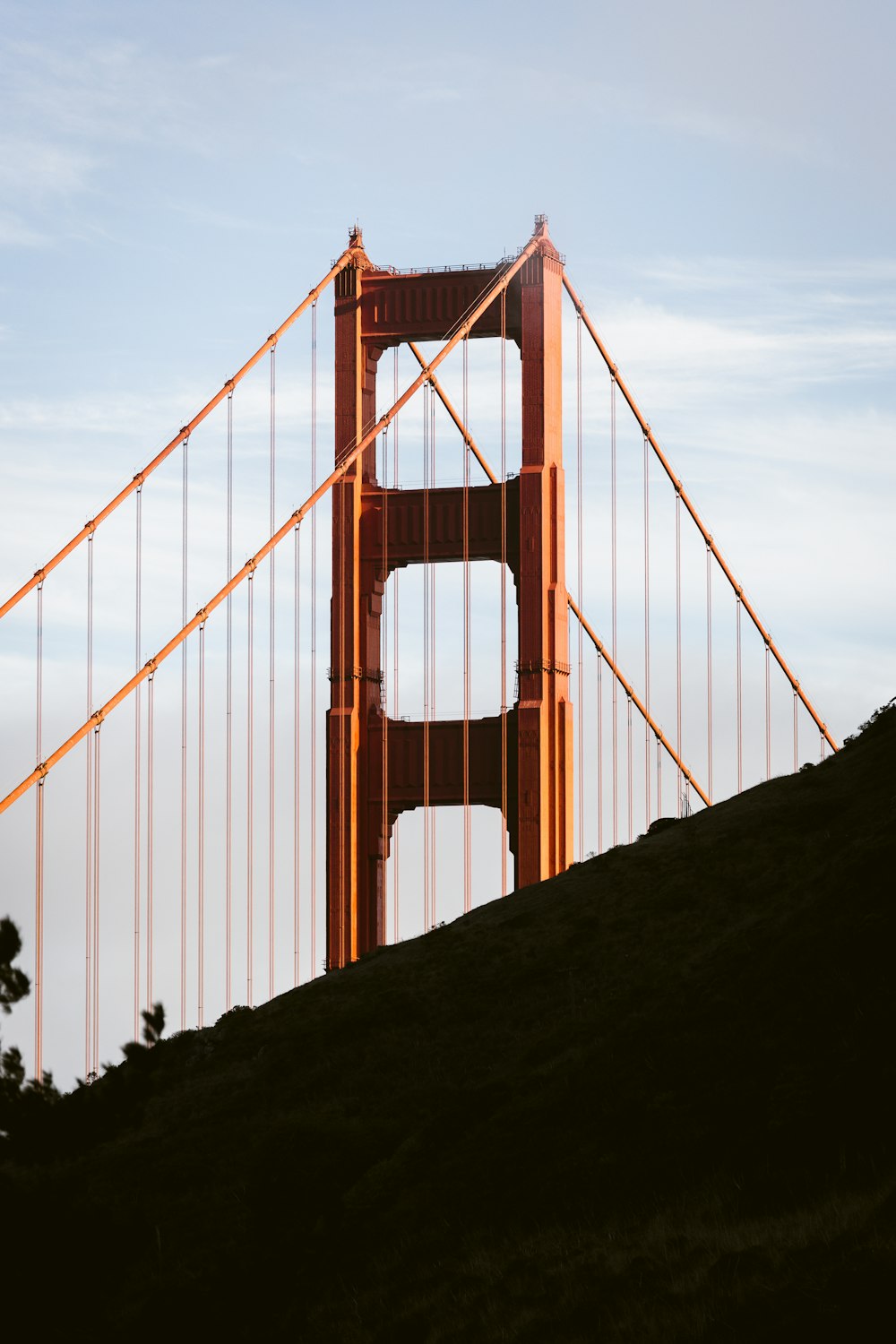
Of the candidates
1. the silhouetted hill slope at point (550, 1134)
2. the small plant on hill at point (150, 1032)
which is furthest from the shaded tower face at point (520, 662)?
the small plant on hill at point (150, 1032)

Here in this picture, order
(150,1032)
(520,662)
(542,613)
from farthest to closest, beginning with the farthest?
(520,662) < (542,613) < (150,1032)

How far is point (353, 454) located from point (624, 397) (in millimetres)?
11703

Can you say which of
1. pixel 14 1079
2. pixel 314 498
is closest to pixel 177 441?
pixel 314 498

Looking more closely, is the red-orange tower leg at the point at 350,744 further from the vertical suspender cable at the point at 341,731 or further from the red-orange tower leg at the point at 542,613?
the red-orange tower leg at the point at 542,613

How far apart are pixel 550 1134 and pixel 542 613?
81.1ft

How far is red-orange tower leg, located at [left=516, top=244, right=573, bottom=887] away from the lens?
2064 inches

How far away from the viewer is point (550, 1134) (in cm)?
2992

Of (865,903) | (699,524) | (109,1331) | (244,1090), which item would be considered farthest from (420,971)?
(699,524)

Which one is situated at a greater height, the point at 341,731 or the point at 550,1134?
the point at 341,731

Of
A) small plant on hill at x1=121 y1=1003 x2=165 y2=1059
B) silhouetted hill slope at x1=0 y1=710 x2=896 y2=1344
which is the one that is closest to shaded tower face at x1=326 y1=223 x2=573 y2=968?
silhouetted hill slope at x1=0 y1=710 x2=896 y2=1344

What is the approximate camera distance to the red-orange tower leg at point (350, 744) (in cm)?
5412

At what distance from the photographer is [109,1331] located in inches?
1095

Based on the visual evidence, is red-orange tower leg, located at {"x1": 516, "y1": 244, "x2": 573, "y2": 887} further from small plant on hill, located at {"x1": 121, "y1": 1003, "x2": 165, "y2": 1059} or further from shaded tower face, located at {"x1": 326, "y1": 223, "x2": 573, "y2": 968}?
small plant on hill, located at {"x1": 121, "y1": 1003, "x2": 165, "y2": 1059}

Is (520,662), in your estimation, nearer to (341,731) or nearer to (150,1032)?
(341,731)
